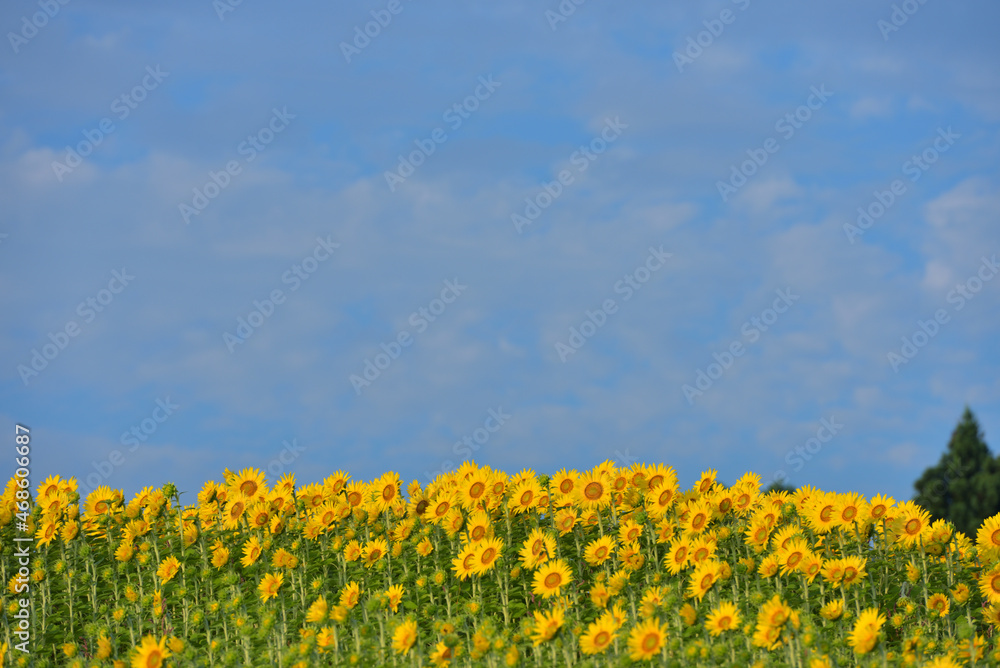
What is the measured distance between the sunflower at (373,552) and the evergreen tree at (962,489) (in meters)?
27.0

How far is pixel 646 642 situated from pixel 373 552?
4.23 meters

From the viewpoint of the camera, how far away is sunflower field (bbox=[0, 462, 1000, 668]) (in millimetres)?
9500

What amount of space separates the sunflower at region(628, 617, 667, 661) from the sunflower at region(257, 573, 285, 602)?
448 cm

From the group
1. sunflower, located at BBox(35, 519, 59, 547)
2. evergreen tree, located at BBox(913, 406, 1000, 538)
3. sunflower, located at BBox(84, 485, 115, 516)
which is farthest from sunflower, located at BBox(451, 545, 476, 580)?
evergreen tree, located at BBox(913, 406, 1000, 538)

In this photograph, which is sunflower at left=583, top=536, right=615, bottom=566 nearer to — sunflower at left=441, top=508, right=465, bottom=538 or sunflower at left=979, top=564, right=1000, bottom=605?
sunflower at left=441, top=508, right=465, bottom=538

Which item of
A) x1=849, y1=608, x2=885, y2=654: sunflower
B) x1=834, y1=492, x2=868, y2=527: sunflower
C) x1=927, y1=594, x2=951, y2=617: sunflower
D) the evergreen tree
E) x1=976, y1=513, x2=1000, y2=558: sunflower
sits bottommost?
x1=849, y1=608, x2=885, y2=654: sunflower

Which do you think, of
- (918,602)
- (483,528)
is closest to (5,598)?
(483,528)

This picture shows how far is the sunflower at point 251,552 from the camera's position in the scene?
37.7 ft

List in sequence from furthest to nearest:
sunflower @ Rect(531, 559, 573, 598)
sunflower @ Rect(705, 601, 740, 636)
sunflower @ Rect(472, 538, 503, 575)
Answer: sunflower @ Rect(472, 538, 503, 575)
sunflower @ Rect(531, 559, 573, 598)
sunflower @ Rect(705, 601, 740, 636)

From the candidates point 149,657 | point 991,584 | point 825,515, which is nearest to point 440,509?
point 149,657

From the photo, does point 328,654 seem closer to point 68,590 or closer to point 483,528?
point 483,528

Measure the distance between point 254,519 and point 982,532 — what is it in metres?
8.49

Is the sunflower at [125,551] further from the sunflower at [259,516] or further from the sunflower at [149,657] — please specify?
the sunflower at [149,657]

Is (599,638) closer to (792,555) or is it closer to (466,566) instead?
(466,566)
